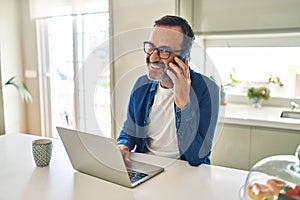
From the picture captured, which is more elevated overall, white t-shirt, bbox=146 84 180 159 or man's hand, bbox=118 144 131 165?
white t-shirt, bbox=146 84 180 159

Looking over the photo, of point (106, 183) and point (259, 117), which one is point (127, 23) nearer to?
point (259, 117)

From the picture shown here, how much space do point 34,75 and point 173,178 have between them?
316 cm

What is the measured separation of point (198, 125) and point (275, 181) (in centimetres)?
50

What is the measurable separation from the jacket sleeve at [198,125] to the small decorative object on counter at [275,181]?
35 centimetres

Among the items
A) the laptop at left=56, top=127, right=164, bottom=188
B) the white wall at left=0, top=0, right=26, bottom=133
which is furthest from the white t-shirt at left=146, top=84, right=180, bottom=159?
the white wall at left=0, top=0, right=26, bottom=133

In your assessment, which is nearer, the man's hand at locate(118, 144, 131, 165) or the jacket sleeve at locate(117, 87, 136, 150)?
the man's hand at locate(118, 144, 131, 165)

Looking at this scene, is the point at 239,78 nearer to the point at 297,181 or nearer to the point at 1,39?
the point at 297,181

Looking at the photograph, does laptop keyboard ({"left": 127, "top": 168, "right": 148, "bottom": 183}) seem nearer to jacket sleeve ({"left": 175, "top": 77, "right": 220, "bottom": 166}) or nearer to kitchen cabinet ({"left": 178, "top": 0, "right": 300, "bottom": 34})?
jacket sleeve ({"left": 175, "top": 77, "right": 220, "bottom": 166})

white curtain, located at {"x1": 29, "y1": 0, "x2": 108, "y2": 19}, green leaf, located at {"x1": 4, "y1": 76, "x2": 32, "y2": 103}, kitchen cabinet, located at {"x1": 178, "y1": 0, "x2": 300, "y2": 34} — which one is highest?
white curtain, located at {"x1": 29, "y1": 0, "x2": 108, "y2": 19}

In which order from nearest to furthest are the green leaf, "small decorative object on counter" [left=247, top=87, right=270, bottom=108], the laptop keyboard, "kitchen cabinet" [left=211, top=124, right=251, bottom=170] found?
the laptop keyboard → "kitchen cabinet" [left=211, top=124, right=251, bottom=170] → "small decorative object on counter" [left=247, top=87, right=270, bottom=108] → the green leaf

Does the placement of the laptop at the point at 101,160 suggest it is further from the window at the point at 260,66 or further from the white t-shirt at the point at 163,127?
the window at the point at 260,66

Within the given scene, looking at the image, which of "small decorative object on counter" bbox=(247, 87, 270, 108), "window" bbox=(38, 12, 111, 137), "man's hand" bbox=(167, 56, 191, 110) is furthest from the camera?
"window" bbox=(38, 12, 111, 137)

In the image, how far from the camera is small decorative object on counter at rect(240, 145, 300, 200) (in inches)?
26.6

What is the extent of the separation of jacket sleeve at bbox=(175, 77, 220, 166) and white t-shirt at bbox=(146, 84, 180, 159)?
0.22 ft
